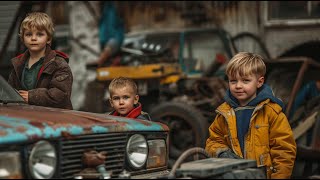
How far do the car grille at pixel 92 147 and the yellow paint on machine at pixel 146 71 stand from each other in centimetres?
654

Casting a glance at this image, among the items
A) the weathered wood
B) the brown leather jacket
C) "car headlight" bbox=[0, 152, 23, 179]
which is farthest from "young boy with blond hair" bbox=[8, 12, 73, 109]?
the weathered wood

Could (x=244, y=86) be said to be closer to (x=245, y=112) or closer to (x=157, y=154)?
(x=245, y=112)

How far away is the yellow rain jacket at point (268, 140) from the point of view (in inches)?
161

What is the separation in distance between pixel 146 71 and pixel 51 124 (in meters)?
6.98

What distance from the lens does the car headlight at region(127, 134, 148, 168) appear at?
3781mm

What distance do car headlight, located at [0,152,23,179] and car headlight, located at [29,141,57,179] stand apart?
6cm

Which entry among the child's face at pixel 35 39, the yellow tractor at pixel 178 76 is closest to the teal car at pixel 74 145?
the child's face at pixel 35 39

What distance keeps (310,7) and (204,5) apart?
195 centimetres

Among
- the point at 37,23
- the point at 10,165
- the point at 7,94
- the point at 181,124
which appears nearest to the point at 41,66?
the point at 37,23

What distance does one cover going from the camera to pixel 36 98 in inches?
173

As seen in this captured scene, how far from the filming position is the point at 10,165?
319cm

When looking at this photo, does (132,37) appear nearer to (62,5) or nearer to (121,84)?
(62,5)

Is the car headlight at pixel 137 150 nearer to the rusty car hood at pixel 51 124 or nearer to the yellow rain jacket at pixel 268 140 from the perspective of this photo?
the rusty car hood at pixel 51 124

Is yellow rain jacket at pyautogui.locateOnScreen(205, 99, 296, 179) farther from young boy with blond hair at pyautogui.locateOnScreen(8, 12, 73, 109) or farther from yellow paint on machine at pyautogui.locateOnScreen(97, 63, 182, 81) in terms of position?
yellow paint on machine at pyautogui.locateOnScreen(97, 63, 182, 81)
